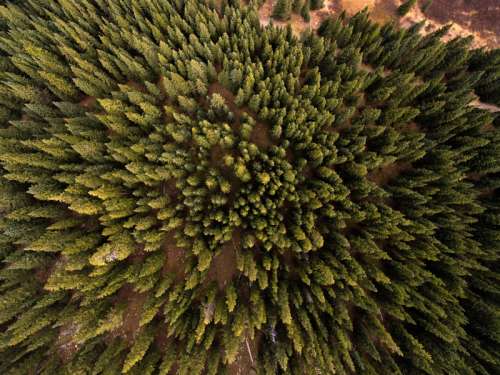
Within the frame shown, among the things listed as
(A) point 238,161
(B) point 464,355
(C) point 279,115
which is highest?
(C) point 279,115

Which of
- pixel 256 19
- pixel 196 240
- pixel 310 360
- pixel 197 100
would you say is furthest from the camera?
pixel 256 19

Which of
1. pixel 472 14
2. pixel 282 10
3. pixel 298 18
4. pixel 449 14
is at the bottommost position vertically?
pixel 472 14

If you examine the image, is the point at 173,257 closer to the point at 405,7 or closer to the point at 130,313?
the point at 130,313

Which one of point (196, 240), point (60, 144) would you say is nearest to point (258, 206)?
point (196, 240)

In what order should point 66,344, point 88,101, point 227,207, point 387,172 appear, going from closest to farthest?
point 66,344
point 227,207
point 387,172
point 88,101

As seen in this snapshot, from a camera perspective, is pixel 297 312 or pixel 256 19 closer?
pixel 297 312

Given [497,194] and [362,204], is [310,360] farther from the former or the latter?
[497,194]

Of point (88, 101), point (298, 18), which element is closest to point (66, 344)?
point (88, 101)

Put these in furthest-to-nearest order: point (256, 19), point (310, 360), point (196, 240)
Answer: point (256, 19), point (196, 240), point (310, 360)
